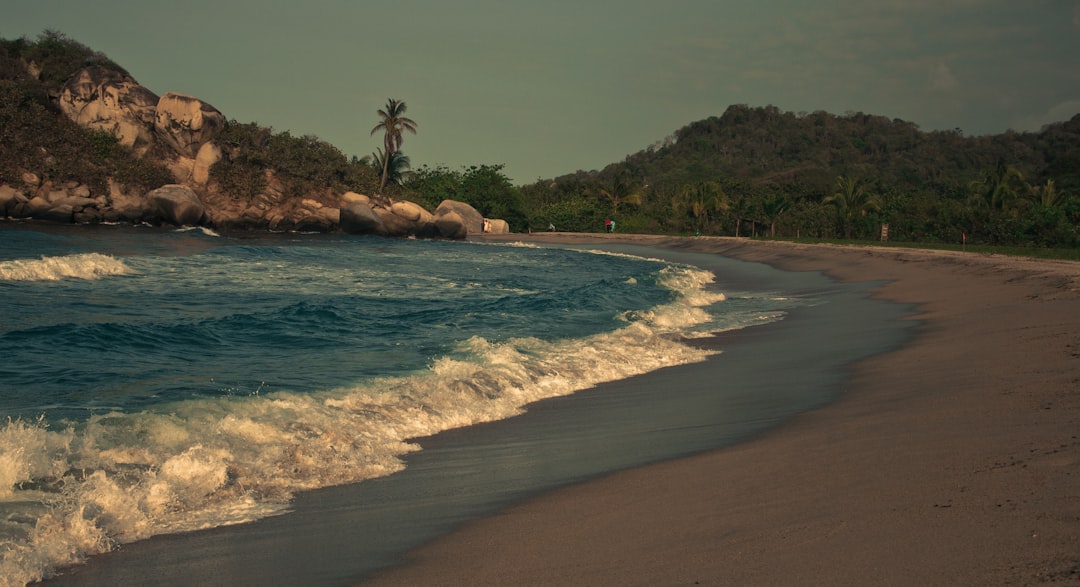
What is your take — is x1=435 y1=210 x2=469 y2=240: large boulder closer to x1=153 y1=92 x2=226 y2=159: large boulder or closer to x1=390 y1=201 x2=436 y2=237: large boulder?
x1=390 y1=201 x2=436 y2=237: large boulder

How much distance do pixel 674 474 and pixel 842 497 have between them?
1.32 metres

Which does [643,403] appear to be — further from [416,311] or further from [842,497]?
[416,311]

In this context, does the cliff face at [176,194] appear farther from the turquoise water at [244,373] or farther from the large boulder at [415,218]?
the turquoise water at [244,373]

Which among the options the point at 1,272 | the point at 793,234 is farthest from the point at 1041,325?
the point at 793,234

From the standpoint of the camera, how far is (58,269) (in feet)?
65.4

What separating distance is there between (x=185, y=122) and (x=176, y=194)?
30.2ft

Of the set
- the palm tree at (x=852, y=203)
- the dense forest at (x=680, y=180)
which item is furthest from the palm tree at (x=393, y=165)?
the palm tree at (x=852, y=203)

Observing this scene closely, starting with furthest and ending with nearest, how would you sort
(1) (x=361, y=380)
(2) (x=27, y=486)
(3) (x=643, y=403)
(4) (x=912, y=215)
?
1. (4) (x=912, y=215)
2. (1) (x=361, y=380)
3. (3) (x=643, y=403)
4. (2) (x=27, y=486)

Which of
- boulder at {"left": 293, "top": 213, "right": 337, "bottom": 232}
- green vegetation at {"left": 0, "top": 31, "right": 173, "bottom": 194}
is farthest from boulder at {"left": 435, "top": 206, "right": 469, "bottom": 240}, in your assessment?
green vegetation at {"left": 0, "top": 31, "right": 173, "bottom": 194}

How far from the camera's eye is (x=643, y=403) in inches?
332

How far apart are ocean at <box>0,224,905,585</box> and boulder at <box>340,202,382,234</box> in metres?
40.0

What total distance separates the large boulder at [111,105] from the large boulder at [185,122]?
0.73 meters

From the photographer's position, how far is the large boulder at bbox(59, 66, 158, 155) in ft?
172

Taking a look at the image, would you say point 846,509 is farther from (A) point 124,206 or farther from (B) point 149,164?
(B) point 149,164
